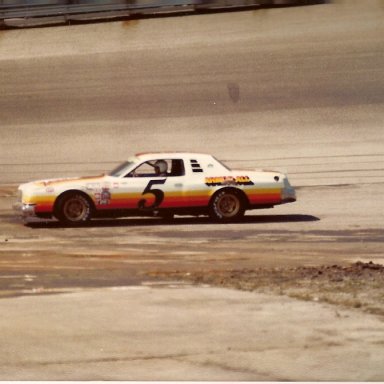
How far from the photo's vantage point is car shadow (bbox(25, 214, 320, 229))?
52.8 ft

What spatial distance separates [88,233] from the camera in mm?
14992

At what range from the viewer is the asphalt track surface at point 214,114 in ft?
48.2

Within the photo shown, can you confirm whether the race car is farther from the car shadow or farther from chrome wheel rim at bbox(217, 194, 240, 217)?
the car shadow

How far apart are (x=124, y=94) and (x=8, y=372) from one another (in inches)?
859

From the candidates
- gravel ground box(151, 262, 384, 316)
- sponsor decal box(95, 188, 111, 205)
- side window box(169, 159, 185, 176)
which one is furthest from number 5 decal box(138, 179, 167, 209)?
gravel ground box(151, 262, 384, 316)

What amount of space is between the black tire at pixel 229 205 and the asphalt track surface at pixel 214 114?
0.39m

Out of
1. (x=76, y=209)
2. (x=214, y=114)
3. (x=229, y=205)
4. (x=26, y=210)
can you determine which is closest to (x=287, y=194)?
(x=229, y=205)

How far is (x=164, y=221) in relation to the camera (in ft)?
54.3

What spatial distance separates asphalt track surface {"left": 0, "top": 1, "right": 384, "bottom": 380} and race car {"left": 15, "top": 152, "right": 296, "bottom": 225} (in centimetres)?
31

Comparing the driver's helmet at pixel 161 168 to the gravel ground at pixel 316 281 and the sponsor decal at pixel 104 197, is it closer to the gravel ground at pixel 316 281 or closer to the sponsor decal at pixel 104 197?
the sponsor decal at pixel 104 197

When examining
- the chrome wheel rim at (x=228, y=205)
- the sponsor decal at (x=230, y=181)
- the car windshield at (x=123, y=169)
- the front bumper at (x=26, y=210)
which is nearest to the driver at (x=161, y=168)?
the car windshield at (x=123, y=169)

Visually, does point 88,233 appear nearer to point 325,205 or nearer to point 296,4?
point 325,205

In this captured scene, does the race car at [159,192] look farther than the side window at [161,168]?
No

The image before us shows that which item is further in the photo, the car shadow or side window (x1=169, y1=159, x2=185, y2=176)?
side window (x1=169, y1=159, x2=185, y2=176)
